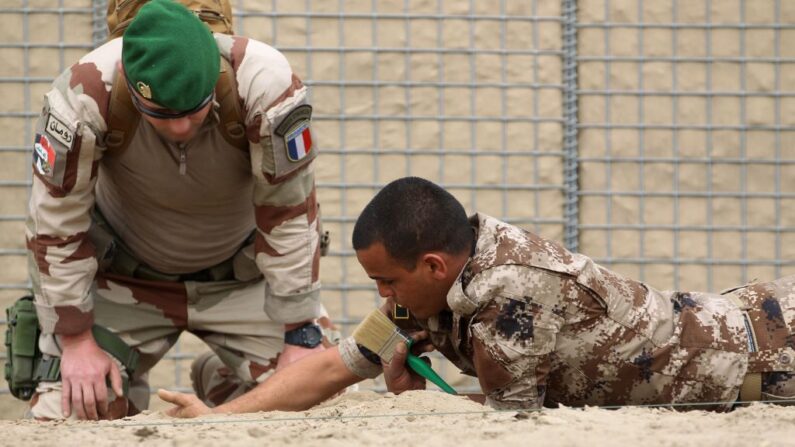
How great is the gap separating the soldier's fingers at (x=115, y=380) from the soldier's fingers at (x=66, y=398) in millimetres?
136

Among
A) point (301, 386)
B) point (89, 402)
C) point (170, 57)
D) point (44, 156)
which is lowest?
point (89, 402)

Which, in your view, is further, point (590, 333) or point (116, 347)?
point (116, 347)

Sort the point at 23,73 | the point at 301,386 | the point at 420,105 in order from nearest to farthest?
the point at 301,386, the point at 23,73, the point at 420,105

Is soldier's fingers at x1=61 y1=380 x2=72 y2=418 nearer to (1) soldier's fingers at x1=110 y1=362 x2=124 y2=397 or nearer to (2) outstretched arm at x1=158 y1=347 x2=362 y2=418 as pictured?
(1) soldier's fingers at x1=110 y1=362 x2=124 y2=397

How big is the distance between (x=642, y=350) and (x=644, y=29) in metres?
2.95

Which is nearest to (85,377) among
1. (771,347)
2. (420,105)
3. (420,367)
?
(420,367)

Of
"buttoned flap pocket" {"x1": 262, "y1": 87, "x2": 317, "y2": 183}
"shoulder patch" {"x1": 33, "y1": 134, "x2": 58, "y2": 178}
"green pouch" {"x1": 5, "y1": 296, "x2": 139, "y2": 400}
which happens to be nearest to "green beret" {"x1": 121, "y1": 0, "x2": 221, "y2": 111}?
"buttoned flap pocket" {"x1": 262, "y1": 87, "x2": 317, "y2": 183}

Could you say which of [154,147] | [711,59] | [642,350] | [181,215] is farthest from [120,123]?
[711,59]

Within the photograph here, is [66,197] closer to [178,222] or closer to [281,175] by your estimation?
[178,222]

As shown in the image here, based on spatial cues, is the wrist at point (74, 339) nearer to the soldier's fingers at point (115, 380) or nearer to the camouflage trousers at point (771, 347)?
the soldier's fingers at point (115, 380)

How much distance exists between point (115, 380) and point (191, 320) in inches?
15.7

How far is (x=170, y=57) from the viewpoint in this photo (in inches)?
117

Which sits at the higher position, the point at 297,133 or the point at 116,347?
the point at 297,133

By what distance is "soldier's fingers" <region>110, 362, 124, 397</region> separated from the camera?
3.42 metres
